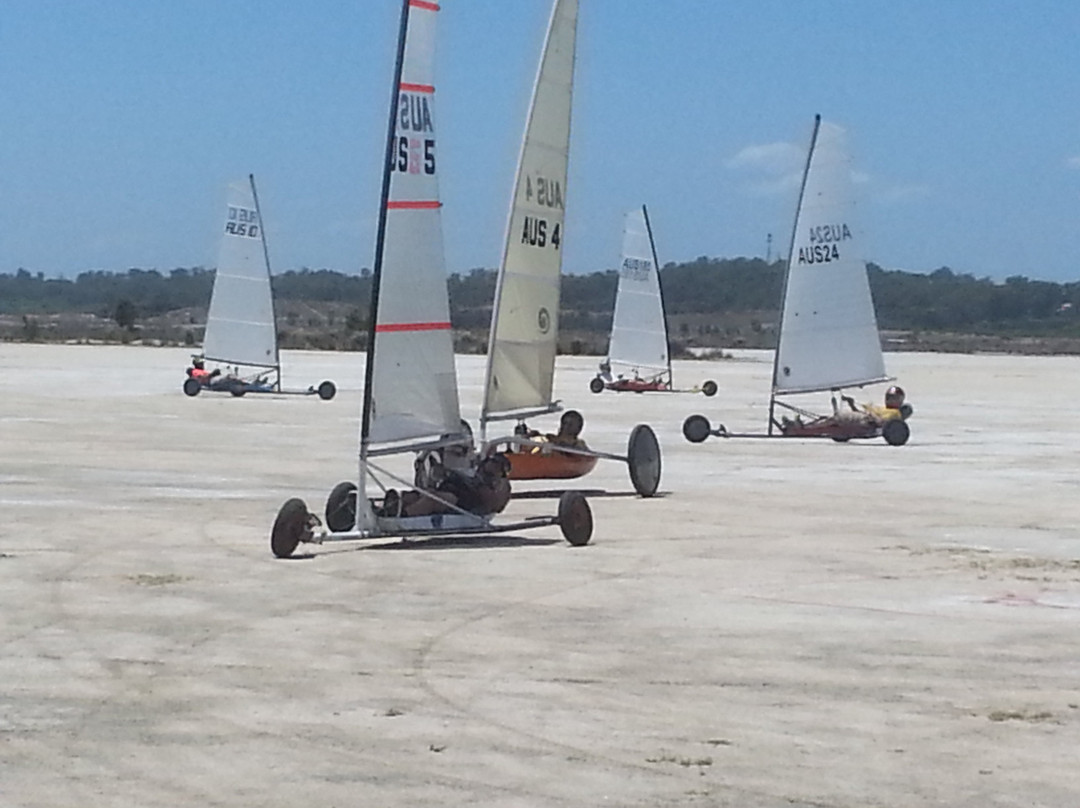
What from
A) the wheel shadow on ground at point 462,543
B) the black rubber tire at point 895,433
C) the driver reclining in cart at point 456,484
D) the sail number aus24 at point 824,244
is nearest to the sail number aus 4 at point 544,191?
the driver reclining in cart at point 456,484

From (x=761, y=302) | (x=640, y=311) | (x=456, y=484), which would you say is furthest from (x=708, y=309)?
(x=456, y=484)

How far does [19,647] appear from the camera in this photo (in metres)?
11.1

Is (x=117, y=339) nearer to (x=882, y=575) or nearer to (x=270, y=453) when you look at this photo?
(x=270, y=453)

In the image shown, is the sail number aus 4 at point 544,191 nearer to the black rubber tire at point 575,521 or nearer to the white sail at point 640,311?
the black rubber tire at point 575,521

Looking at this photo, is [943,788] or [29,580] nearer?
[943,788]

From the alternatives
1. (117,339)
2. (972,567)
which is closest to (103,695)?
(972,567)

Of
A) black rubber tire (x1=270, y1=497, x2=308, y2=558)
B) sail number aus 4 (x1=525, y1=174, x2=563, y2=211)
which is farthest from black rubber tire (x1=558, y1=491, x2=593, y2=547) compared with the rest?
sail number aus 4 (x1=525, y1=174, x2=563, y2=211)

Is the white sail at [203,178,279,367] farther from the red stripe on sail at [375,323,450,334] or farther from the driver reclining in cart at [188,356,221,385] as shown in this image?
the red stripe on sail at [375,323,450,334]

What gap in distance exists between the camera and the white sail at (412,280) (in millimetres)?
15461

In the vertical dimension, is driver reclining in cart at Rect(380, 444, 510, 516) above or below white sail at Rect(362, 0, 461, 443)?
below

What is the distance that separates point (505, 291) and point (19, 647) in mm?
8321

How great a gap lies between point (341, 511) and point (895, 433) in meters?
14.3

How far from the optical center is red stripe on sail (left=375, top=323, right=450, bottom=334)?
15.6 m

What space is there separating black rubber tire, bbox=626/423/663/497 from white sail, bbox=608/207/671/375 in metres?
28.0
